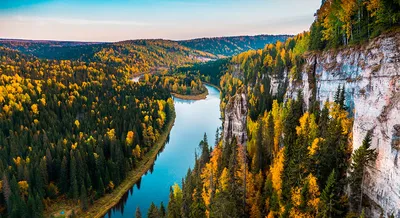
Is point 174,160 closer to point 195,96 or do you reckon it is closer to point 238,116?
point 238,116

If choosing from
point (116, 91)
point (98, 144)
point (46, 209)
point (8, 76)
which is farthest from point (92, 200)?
point (8, 76)

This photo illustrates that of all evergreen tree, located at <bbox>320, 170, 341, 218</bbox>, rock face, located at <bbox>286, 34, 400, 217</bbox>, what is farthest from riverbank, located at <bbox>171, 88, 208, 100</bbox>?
evergreen tree, located at <bbox>320, 170, 341, 218</bbox>

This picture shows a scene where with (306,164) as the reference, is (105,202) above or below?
below

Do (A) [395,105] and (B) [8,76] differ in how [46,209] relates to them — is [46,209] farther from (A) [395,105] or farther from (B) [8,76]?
(B) [8,76]

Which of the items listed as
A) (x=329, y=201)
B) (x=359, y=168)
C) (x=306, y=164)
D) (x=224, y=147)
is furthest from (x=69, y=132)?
(x=359, y=168)

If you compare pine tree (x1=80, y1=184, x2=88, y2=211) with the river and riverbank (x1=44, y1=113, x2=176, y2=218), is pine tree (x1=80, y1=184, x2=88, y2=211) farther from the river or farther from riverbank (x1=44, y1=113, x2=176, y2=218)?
the river

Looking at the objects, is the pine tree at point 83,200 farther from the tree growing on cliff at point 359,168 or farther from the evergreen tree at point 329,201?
the tree growing on cliff at point 359,168
